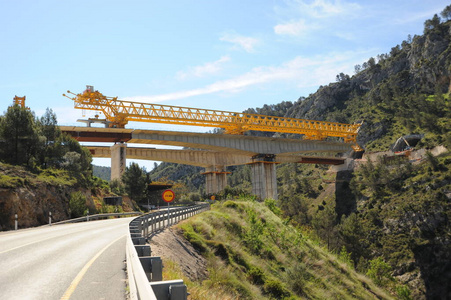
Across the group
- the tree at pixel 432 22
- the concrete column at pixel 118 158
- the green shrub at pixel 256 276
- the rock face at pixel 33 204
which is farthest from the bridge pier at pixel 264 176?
the tree at pixel 432 22

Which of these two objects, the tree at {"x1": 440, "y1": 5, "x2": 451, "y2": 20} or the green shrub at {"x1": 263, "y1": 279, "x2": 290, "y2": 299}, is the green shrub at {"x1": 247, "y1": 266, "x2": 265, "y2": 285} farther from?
the tree at {"x1": 440, "y1": 5, "x2": 451, "y2": 20}

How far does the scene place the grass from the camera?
49.6 feet

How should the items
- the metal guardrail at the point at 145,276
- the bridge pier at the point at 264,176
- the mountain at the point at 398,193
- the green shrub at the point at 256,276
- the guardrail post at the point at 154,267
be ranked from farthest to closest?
the bridge pier at the point at 264,176
the mountain at the point at 398,193
the green shrub at the point at 256,276
the guardrail post at the point at 154,267
the metal guardrail at the point at 145,276

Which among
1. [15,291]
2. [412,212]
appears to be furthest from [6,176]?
[412,212]

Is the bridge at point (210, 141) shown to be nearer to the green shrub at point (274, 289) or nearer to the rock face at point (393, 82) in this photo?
the green shrub at point (274, 289)

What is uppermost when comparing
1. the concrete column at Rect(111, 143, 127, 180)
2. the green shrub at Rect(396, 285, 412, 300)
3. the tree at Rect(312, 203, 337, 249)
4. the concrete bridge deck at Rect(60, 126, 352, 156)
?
the concrete bridge deck at Rect(60, 126, 352, 156)

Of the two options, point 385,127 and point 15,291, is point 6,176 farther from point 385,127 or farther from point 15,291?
point 385,127

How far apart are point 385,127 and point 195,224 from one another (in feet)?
347

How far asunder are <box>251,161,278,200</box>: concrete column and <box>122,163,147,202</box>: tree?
17760mm

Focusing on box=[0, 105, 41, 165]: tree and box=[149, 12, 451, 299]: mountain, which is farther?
box=[149, 12, 451, 299]: mountain

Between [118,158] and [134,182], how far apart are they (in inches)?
293

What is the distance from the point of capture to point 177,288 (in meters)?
4.38

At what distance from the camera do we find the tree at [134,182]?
55.4m

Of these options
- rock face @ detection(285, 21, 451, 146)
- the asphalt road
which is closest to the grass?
the asphalt road
